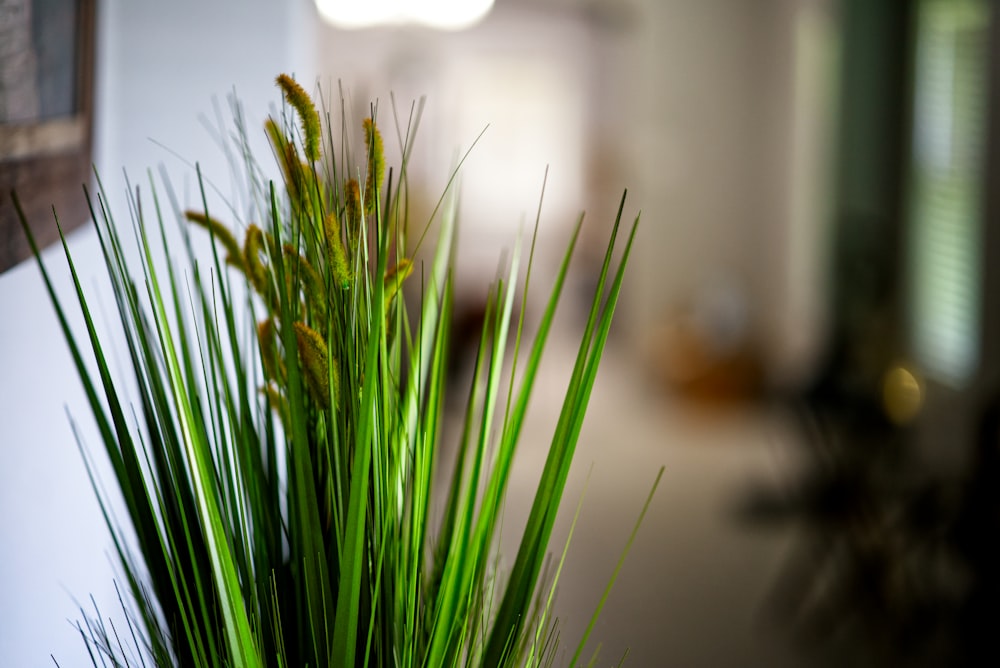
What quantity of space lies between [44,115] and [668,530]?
3258 mm

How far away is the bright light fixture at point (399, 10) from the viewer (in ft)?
14.1

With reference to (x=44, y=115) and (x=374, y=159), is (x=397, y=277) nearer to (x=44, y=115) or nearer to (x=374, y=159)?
(x=374, y=159)

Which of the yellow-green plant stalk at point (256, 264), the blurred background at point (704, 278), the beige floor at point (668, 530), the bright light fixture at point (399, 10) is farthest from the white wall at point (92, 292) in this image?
the bright light fixture at point (399, 10)

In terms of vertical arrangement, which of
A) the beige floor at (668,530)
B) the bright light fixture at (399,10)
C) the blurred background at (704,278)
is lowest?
the beige floor at (668,530)

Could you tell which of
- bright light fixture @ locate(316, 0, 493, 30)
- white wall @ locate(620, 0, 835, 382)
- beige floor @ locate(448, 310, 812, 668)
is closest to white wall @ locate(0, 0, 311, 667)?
beige floor @ locate(448, 310, 812, 668)

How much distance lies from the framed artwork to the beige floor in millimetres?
1435

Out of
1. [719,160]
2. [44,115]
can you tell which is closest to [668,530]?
[44,115]

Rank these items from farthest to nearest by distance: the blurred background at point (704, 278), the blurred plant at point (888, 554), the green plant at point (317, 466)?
the blurred plant at point (888, 554)
the blurred background at point (704, 278)
the green plant at point (317, 466)

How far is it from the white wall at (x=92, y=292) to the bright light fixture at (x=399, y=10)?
2.86 metres

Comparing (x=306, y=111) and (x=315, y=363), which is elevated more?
(x=306, y=111)

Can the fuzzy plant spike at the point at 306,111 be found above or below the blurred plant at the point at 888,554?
above

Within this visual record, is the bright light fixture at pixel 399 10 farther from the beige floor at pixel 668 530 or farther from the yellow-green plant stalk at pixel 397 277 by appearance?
the yellow-green plant stalk at pixel 397 277

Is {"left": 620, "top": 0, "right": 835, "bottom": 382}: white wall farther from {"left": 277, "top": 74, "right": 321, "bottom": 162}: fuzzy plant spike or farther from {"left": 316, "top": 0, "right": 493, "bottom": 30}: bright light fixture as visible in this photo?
{"left": 277, "top": 74, "right": 321, "bottom": 162}: fuzzy plant spike

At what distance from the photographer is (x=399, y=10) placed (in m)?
4.43
